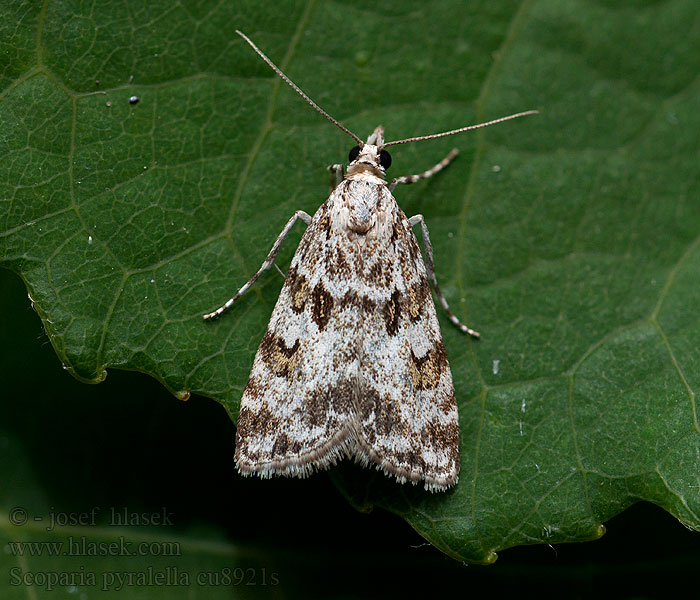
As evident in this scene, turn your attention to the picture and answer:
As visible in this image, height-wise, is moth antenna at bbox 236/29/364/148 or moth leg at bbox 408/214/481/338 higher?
moth antenna at bbox 236/29/364/148

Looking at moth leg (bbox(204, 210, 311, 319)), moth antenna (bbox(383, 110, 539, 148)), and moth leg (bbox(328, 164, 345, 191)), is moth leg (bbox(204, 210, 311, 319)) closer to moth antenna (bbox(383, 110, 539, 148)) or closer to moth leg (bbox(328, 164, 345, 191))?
moth leg (bbox(328, 164, 345, 191))

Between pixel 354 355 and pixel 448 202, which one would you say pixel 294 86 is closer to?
pixel 448 202

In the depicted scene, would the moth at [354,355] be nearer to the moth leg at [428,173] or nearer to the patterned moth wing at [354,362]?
the patterned moth wing at [354,362]

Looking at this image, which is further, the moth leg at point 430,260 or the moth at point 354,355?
the moth leg at point 430,260

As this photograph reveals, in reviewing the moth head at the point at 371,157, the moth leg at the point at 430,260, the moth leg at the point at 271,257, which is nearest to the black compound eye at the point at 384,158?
the moth head at the point at 371,157

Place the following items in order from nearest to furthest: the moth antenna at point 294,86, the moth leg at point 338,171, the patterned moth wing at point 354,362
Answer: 1. the patterned moth wing at point 354,362
2. the moth antenna at point 294,86
3. the moth leg at point 338,171

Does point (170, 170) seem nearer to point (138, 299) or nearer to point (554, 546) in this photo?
point (138, 299)

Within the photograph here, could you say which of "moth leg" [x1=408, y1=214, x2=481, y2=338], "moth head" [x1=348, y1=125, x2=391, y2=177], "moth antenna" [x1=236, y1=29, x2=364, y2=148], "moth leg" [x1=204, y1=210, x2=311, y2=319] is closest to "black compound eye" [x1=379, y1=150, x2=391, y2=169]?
"moth head" [x1=348, y1=125, x2=391, y2=177]

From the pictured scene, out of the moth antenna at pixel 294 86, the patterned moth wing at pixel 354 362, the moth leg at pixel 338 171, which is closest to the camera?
the patterned moth wing at pixel 354 362
